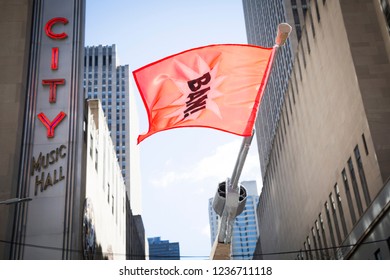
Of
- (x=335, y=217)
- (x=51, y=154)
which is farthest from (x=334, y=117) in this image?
(x=51, y=154)

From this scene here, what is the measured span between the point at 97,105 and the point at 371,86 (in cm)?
2425

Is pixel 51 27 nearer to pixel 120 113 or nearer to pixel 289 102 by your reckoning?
pixel 289 102

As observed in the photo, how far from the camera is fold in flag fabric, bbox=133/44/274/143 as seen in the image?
24.0m

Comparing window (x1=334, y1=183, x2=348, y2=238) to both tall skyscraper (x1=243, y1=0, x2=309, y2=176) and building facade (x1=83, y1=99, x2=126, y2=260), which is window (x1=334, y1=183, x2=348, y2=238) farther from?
tall skyscraper (x1=243, y1=0, x2=309, y2=176)

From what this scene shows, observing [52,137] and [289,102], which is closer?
[52,137]

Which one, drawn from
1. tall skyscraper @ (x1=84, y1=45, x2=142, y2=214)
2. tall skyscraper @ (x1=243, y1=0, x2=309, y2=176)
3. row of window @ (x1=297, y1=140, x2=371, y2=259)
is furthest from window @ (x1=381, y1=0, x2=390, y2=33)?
tall skyscraper @ (x1=84, y1=45, x2=142, y2=214)

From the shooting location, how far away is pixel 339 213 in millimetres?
46062

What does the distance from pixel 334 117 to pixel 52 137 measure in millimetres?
19442

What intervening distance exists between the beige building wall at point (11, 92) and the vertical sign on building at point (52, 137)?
0.50 metres

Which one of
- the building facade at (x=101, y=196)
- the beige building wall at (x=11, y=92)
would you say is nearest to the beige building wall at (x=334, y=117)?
the building facade at (x=101, y=196)

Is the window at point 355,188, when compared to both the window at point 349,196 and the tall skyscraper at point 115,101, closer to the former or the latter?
the window at point 349,196

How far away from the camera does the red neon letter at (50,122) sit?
39062mm
